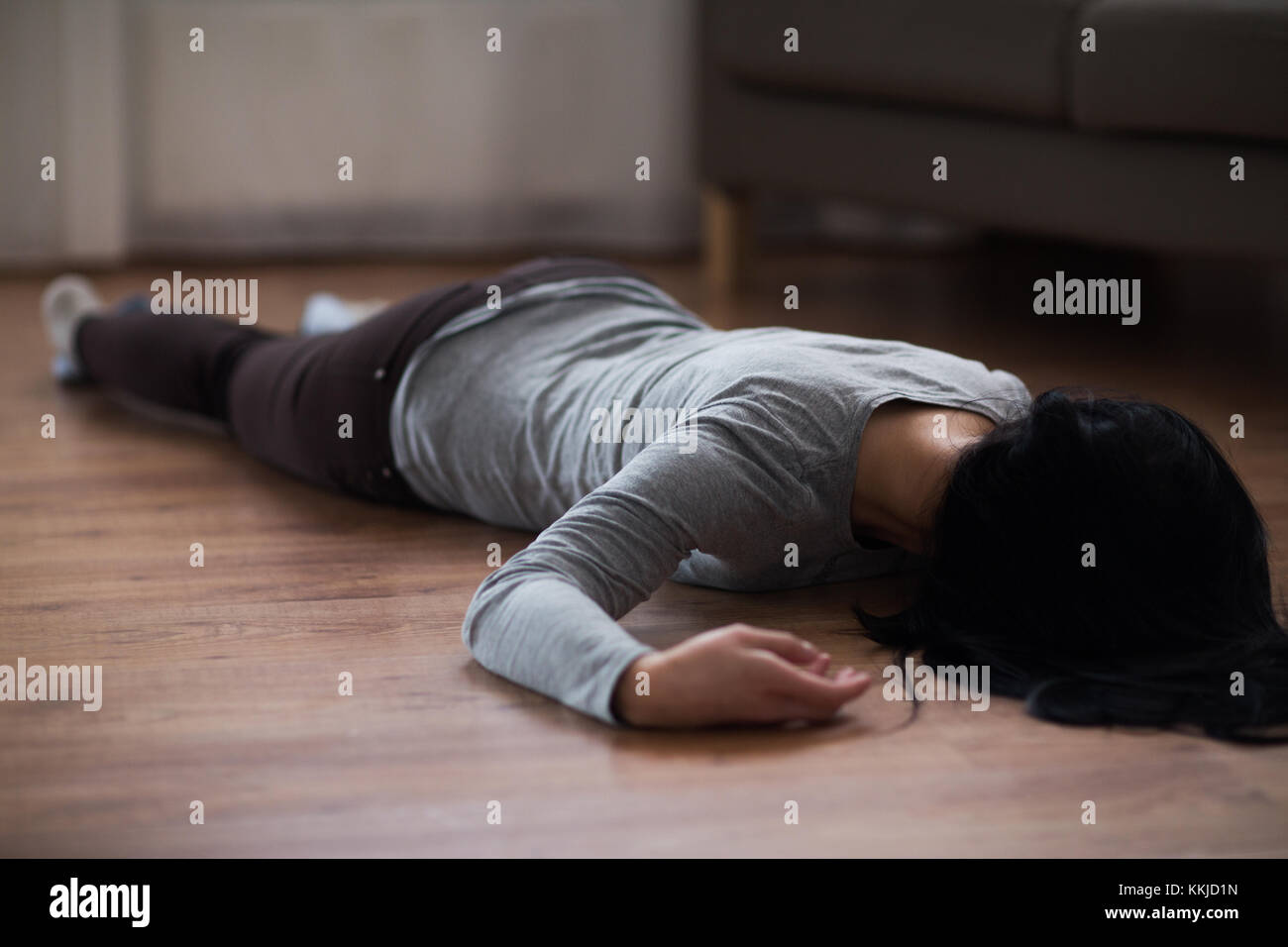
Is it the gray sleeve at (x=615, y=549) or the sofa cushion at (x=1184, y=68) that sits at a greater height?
the sofa cushion at (x=1184, y=68)

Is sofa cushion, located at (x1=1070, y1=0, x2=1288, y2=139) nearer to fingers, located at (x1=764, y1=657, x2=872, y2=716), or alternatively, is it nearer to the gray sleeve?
the gray sleeve

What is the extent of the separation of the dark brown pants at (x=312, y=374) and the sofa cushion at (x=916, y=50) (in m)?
0.67

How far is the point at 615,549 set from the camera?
2.99 feet

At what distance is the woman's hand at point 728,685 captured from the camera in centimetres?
83

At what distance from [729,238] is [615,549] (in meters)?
1.54

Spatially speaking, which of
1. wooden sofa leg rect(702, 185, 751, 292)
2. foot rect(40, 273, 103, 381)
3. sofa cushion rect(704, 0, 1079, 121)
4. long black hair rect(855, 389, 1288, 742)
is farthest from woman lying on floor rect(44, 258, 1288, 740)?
wooden sofa leg rect(702, 185, 751, 292)

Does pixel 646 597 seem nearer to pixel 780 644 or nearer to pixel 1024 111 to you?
pixel 780 644

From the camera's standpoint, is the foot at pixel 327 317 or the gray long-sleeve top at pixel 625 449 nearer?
the gray long-sleeve top at pixel 625 449

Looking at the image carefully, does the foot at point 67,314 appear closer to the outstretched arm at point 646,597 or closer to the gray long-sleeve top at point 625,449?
the gray long-sleeve top at point 625,449

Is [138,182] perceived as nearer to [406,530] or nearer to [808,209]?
[808,209]

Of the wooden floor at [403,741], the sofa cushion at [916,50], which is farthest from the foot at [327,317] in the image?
the sofa cushion at [916,50]

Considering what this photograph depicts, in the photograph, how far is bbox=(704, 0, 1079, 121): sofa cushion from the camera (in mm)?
1727

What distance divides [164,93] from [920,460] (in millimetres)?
1852

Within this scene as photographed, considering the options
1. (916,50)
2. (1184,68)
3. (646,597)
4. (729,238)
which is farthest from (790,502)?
(729,238)
